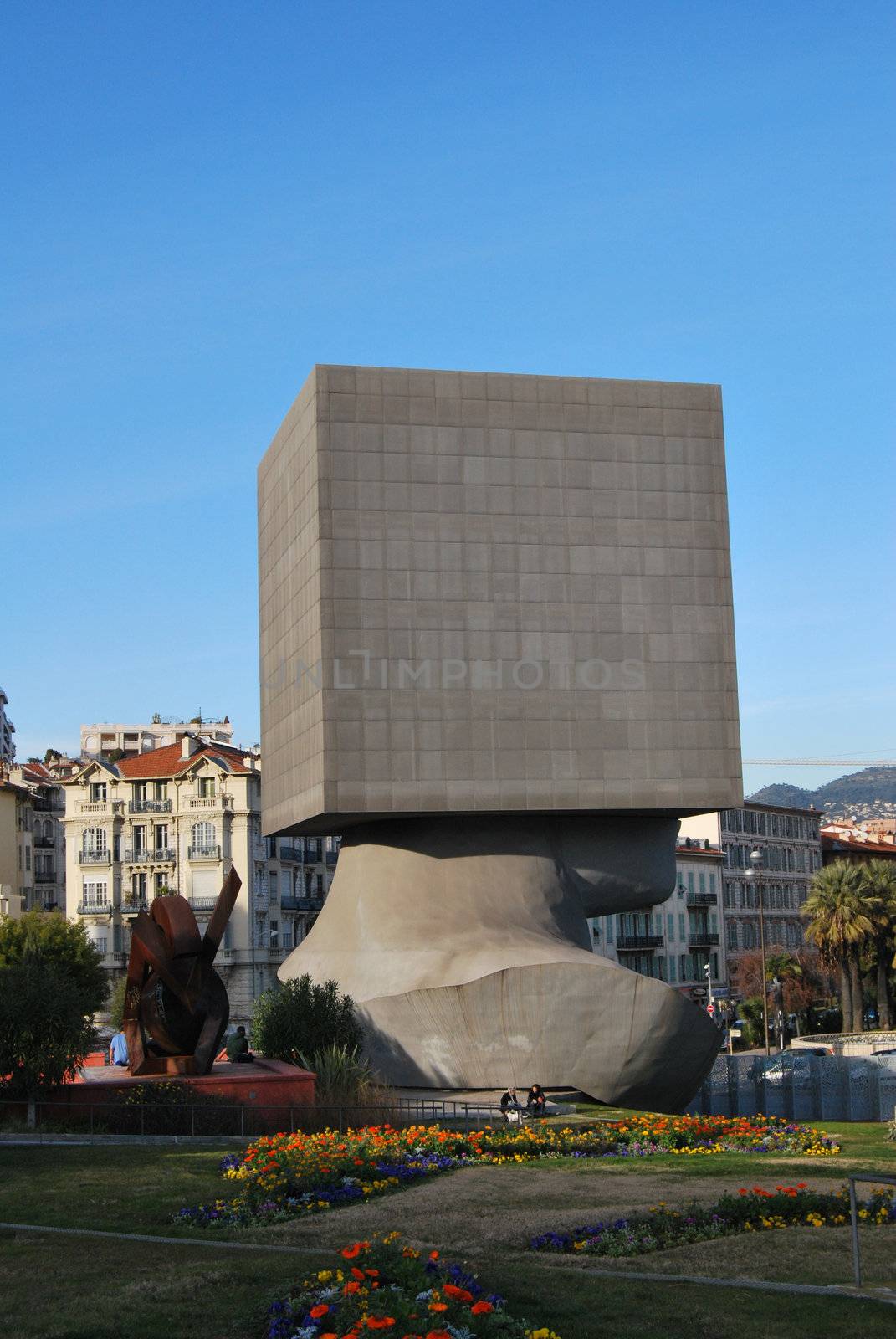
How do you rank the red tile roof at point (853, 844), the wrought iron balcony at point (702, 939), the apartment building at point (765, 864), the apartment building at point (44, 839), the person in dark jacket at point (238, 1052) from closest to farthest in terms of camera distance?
the person in dark jacket at point (238, 1052)
the apartment building at point (44, 839)
the wrought iron balcony at point (702, 939)
the apartment building at point (765, 864)
the red tile roof at point (853, 844)

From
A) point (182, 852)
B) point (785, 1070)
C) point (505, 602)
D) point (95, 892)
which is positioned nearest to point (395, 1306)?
point (505, 602)

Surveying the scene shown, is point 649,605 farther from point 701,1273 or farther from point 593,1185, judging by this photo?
point 701,1273

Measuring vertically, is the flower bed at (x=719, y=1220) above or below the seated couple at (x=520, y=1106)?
above

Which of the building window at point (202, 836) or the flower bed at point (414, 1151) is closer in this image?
the flower bed at point (414, 1151)

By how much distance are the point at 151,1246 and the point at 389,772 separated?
2737cm

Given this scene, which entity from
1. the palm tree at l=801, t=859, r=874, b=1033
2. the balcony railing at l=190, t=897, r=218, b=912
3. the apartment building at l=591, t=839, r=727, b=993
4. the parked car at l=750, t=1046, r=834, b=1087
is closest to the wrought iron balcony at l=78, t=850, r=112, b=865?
the balcony railing at l=190, t=897, r=218, b=912

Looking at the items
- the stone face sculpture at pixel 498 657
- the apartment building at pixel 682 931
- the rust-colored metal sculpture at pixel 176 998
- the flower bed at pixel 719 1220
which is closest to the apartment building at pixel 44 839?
the apartment building at pixel 682 931

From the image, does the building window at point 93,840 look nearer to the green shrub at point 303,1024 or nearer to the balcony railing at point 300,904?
the balcony railing at point 300,904

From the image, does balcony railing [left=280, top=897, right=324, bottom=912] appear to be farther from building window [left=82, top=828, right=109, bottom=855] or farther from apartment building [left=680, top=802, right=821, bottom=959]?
apartment building [left=680, top=802, right=821, bottom=959]

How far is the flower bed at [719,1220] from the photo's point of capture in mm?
16141

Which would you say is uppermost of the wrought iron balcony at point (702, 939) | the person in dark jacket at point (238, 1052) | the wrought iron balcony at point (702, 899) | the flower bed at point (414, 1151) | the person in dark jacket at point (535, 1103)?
the wrought iron balcony at point (702, 899)

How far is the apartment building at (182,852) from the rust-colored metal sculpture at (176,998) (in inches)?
1941

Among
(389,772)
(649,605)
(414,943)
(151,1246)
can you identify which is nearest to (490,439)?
(649,605)

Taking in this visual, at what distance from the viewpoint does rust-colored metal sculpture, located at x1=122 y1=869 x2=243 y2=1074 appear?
103 feet
